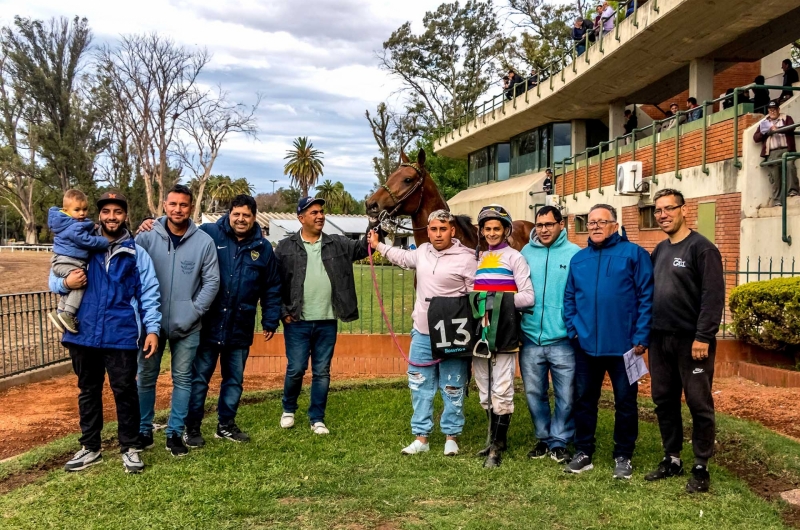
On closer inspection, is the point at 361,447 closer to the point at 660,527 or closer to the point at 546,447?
the point at 546,447

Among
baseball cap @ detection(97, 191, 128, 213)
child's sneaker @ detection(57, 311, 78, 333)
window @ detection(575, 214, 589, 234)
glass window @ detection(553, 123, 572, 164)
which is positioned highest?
glass window @ detection(553, 123, 572, 164)

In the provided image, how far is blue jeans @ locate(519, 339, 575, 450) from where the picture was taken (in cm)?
487

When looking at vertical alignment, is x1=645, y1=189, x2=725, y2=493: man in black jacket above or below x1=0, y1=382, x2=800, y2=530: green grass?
above

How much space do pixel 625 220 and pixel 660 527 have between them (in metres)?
15.0

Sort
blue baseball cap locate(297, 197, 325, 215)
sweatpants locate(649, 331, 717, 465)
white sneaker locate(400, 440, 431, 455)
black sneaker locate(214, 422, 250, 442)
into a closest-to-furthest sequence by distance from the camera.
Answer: sweatpants locate(649, 331, 717, 465) → white sneaker locate(400, 440, 431, 455) → black sneaker locate(214, 422, 250, 442) → blue baseball cap locate(297, 197, 325, 215)

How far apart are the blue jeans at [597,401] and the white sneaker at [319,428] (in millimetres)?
2221

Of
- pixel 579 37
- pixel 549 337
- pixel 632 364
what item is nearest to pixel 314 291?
pixel 549 337

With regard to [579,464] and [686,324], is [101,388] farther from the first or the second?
[686,324]

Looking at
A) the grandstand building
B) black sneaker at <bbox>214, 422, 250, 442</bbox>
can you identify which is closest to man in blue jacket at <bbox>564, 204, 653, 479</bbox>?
black sneaker at <bbox>214, 422, 250, 442</bbox>

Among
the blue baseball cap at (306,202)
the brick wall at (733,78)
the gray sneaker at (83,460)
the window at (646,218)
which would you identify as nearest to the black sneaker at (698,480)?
the blue baseball cap at (306,202)

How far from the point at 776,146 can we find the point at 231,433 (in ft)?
32.2

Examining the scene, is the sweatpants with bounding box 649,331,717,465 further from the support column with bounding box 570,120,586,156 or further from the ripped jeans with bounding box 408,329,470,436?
the support column with bounding box 570,120,586,156

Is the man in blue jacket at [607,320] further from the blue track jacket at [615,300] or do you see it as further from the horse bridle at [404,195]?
the horse bridle at [404,195]

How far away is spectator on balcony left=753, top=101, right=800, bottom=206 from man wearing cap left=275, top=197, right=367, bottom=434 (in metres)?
8.05
